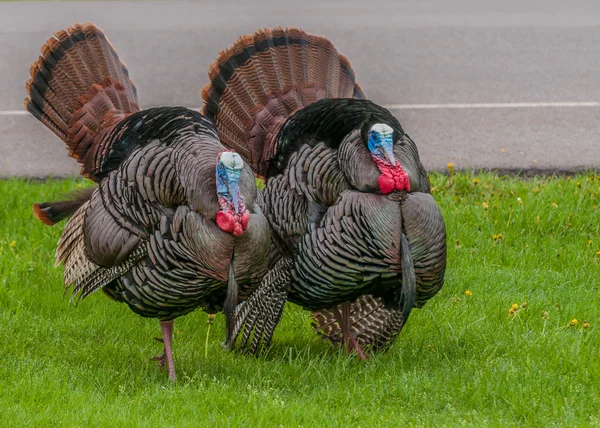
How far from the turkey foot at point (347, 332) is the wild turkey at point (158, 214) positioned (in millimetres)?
516

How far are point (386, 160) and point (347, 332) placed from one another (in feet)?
3.03

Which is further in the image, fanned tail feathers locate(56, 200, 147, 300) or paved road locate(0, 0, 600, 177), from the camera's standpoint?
paved road locate(0, 0, 600, 177)

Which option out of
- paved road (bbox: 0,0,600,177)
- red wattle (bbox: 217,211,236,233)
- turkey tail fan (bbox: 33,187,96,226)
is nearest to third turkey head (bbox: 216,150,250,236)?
red wattle (bbox: 217,211,236,233)

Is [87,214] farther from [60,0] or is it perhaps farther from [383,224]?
[60,0]

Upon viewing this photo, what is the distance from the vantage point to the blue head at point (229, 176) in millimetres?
3791

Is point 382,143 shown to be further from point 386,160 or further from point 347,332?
point 347,332

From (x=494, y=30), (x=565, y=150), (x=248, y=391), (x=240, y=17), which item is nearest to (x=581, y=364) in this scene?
(x=248, y=391)

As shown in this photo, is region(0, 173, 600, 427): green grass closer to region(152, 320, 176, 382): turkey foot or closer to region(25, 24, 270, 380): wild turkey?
region(152, 320, 176, 382): turkey foot

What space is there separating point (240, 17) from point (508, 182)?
220 inches

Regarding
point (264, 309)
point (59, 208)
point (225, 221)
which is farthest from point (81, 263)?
point (225, 221)

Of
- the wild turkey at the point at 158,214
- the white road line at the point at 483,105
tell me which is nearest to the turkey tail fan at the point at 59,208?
the wild turkey at the point at 158,214

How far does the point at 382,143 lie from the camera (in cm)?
406

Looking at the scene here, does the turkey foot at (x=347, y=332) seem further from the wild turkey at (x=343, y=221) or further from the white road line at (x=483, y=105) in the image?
the white road line at (x=483, y=105)

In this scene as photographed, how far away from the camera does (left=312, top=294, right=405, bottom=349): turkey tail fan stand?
4574 millimetres
